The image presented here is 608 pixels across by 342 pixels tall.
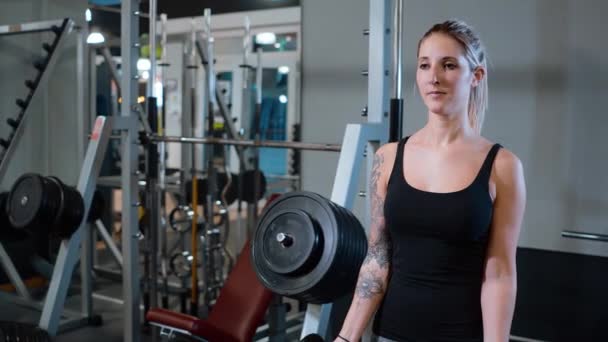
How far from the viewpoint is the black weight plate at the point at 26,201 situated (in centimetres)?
246

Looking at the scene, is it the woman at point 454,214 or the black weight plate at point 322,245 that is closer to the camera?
the woman at point 454,214

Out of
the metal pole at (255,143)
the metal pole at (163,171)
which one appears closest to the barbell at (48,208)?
the metal pole at (255,143)

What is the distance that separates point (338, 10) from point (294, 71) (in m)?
1.64

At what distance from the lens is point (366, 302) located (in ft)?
4.10

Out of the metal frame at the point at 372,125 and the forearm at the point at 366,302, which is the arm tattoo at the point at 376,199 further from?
the metal frame at the point at 372,125

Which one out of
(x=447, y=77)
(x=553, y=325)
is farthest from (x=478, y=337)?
(x=553, y=325)

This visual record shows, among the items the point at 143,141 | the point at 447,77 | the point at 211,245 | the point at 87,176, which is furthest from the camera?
the point at 211,245

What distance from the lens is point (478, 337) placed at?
113cm

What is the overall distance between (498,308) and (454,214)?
19cm

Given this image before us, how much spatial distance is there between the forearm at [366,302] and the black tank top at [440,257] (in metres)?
0.07

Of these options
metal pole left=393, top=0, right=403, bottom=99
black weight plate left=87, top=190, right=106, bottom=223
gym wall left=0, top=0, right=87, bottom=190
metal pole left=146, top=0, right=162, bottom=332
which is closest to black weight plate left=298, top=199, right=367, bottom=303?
metal pole left=393, top=0, right=403, bottom=99

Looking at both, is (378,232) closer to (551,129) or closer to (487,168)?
(487,168)

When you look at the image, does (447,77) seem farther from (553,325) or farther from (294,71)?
(294,71)

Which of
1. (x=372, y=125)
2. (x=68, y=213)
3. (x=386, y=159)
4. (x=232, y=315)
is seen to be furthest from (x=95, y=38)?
(x=386, y=159)
